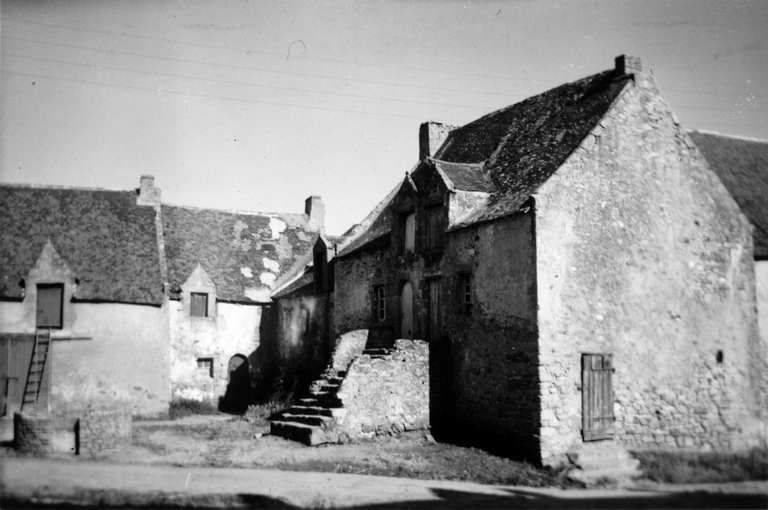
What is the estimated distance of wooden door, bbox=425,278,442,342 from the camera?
19.7 meters

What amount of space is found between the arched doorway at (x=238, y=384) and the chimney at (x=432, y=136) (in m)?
11.4

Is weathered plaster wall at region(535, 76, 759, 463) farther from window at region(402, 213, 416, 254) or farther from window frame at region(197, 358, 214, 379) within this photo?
window frame at region(197, 358, 214, 379)

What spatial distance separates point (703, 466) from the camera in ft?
50.9

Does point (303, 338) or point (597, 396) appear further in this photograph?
point (303, 338)

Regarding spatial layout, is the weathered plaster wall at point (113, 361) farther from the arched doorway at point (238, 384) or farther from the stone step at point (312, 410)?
the stone step at point (312, 410)

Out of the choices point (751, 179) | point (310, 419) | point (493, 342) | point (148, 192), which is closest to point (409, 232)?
point (493, 342)

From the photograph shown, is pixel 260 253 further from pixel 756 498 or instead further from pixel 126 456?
pixel 756 498

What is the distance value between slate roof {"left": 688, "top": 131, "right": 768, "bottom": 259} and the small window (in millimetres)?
19836

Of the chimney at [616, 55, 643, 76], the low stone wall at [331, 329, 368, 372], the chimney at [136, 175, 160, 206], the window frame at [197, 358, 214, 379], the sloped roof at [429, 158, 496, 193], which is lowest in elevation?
the window frame at [197, 358, 214, 379]

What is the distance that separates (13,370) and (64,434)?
9783 mm

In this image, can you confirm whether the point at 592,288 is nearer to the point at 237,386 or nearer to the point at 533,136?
the point at 533,136

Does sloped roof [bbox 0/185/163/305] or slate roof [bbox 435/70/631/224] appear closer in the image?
slate roof [bbox 435/70/631/224]

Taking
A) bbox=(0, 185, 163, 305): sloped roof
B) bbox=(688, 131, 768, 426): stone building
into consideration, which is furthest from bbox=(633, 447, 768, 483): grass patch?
bbox=(0, 185, 163, 305): sloped roof

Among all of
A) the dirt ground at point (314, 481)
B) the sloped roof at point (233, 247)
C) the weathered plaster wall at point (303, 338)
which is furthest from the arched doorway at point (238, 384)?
the dirt ground at point (314, 481)
